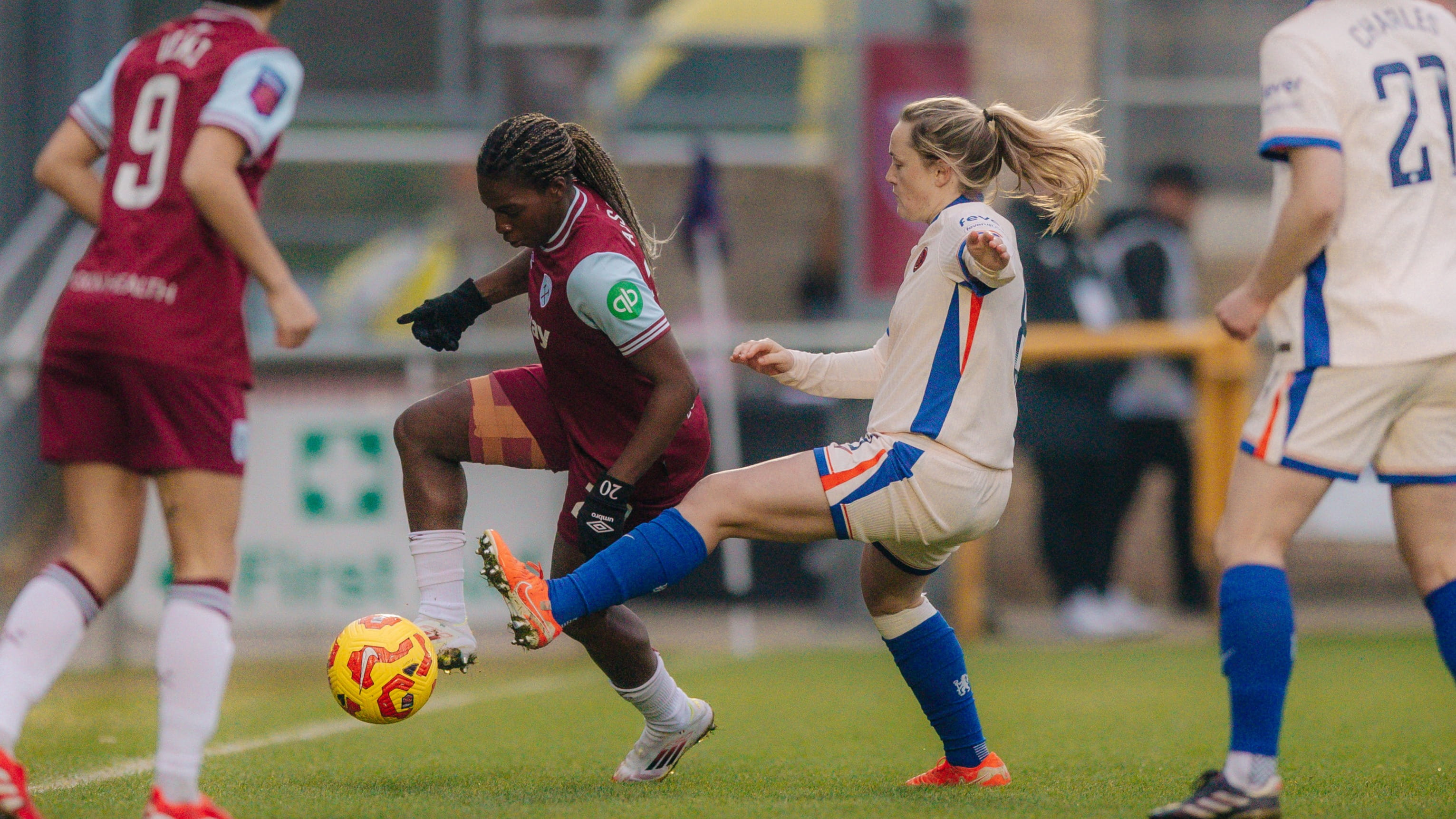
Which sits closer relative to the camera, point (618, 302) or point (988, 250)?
point (988, 250)

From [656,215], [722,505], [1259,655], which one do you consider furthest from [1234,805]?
[656,215]

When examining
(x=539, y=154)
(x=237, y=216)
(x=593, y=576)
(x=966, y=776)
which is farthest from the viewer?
(x=966, y=776)

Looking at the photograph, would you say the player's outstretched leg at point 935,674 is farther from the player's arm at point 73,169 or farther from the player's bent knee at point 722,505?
the player's arm at point 73,169

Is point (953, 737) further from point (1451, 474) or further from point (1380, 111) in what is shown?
point (1380, 111)

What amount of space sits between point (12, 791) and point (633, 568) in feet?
4.61

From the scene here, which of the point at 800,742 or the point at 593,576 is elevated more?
the point at 593,576

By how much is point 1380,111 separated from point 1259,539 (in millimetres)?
953

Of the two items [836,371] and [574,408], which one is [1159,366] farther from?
[574,408]

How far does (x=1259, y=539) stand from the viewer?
11.6 ft

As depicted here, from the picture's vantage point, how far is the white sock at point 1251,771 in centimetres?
347

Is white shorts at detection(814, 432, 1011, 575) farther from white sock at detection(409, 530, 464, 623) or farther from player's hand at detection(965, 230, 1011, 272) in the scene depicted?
white sock at detection(409, 530, 464, 623)

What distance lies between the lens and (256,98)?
3285 mm

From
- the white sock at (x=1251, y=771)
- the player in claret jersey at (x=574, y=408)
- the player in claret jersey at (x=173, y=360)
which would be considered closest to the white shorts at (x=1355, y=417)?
the white sock at (x=1251, y=771)

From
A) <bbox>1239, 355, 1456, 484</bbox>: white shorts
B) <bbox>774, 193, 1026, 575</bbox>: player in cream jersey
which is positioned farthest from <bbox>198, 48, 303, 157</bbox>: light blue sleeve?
<bbox>1239, 355, 1456, 484</bbox>: white shorts
